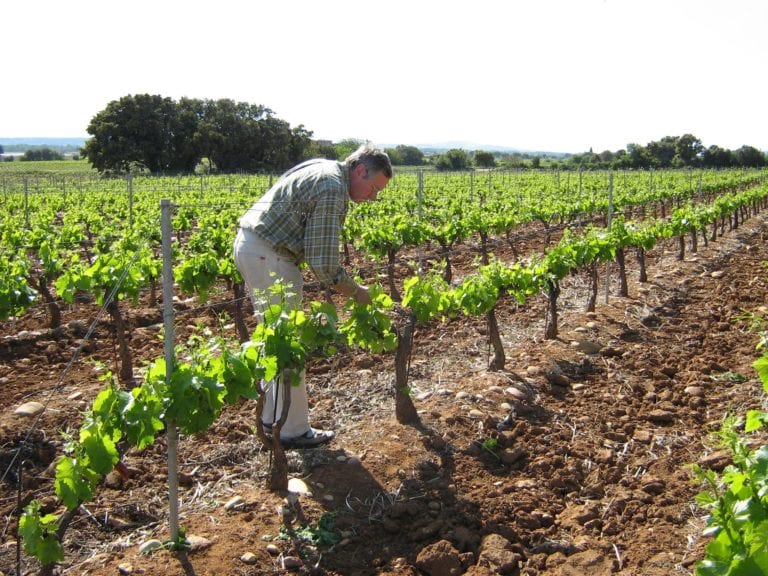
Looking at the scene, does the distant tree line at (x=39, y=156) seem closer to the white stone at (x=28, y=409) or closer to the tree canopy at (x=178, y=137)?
the tree canopy at (x=178, y=137)

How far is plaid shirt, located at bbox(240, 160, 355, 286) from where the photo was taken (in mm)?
4109

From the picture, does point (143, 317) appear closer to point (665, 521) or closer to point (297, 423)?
point (297, 423)

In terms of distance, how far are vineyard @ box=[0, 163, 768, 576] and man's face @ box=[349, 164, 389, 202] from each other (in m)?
0.73

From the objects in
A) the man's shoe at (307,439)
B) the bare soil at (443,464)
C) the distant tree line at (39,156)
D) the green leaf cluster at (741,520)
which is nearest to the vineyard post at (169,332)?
the bare soil at (443,464)

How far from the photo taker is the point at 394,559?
3.60 meters

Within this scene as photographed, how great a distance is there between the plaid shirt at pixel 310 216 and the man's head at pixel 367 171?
0.18 ft

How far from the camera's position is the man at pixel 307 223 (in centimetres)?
411

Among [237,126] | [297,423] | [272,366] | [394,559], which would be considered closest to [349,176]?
[272,366]

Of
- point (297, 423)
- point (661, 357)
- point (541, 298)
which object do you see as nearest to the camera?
point (297, 423)

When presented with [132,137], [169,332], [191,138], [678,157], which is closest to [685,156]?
[678,157]

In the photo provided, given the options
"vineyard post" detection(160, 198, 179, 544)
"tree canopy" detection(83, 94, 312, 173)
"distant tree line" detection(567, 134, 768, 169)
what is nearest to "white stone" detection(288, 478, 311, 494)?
"vineyard post" detection(160, 198, 179, 544)

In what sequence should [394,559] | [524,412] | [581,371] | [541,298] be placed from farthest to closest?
[541,298] → [581,371] → [524,412] → [394,559]

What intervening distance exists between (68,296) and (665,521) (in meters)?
5.32

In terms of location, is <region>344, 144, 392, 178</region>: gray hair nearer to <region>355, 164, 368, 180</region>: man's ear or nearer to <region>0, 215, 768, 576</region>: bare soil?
<region>355, 164, 368, 180</region>: man's ear
